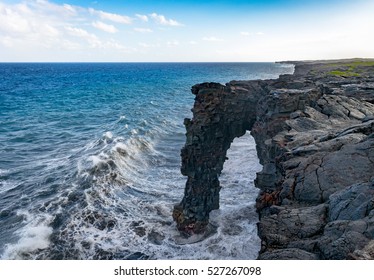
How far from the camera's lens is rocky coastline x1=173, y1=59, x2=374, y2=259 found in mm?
11453

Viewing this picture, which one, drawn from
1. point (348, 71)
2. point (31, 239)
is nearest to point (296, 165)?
point (31, 239)

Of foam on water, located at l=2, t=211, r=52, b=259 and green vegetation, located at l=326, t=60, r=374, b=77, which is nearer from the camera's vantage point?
foam on water, located at l=2, t=211, r=52, b=259

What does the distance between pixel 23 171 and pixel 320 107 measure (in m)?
35.7

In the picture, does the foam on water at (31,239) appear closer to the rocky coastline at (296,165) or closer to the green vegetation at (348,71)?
the rocky coastline at (296,165)

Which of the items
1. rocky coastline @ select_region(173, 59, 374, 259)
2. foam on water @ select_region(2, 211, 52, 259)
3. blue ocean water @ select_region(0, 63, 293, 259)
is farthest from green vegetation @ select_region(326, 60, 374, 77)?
foam on water @ select_region(2, 211, 52, 259)

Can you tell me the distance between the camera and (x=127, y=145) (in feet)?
171

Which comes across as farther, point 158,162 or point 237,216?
point 158,162

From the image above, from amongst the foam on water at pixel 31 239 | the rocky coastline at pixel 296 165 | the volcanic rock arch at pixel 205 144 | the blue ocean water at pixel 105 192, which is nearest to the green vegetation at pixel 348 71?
the blue ocean water at pixel 105 192

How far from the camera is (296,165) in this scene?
1683 centimetres

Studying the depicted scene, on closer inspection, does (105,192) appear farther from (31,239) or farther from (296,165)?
(296,165)

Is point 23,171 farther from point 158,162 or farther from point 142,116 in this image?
point 142,116

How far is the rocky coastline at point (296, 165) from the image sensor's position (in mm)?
11453

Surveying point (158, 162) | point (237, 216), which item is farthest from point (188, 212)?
point (158, 162)

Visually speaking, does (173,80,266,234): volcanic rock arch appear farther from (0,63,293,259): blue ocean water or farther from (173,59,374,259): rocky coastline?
(0,63,293,259): blue ocean water
